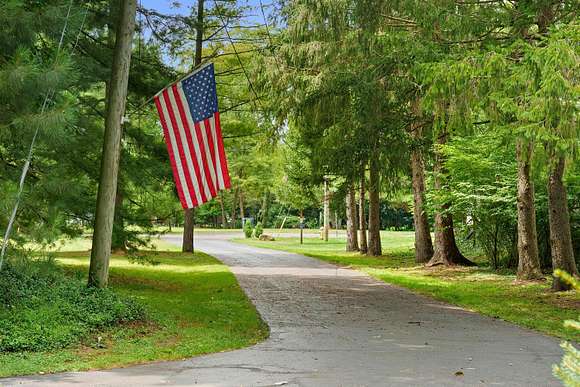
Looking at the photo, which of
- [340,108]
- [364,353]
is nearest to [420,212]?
[340,108]

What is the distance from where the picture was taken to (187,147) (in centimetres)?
932

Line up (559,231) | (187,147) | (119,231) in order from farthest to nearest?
(559,231)
(119,231)
(187,147)

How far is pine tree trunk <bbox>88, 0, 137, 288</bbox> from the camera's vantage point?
1023cm

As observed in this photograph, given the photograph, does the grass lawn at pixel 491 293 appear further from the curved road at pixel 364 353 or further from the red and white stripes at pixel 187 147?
the red and white stripes at pixel 187 147

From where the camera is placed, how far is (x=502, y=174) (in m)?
18.3

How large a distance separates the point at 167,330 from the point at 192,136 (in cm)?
287

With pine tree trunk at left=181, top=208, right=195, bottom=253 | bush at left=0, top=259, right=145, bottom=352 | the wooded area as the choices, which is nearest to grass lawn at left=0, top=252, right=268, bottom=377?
bush at left=0, top=259, right=145, bottom=352

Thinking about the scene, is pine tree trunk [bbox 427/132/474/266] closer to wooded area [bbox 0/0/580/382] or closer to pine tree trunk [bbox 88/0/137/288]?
wooded area [bbox 0/0/580/382]

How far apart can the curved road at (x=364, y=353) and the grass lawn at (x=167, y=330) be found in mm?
327

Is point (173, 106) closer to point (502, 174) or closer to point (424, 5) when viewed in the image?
point (424, 5)

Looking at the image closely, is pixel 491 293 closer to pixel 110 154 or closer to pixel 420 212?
pixel 420 212

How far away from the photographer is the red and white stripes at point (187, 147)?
9242 millimetres

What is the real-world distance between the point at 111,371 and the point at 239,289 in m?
8.26

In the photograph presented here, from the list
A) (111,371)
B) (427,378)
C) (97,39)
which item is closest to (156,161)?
(97,39)
